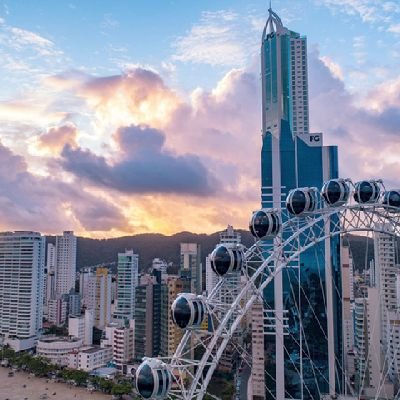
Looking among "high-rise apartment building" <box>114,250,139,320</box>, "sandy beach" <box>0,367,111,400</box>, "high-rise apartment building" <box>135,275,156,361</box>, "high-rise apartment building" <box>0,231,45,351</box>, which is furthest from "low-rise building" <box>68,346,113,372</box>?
"high-rise apartment building" <box>114,250,139,320</box>

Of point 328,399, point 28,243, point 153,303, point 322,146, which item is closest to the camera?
point 328,399

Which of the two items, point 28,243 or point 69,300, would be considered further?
point 69,300

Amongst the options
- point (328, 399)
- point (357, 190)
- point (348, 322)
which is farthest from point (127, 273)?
point (357, 190)

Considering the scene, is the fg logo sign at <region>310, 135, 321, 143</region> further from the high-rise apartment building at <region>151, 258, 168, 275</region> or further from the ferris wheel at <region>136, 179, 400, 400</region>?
the high-rise apartment building at <region>151, 258, 168, 275</region>

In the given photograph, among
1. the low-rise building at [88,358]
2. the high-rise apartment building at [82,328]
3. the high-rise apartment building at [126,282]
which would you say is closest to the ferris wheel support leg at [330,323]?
the low-rise building at [88,358]

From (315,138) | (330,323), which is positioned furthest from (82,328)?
(315,138)

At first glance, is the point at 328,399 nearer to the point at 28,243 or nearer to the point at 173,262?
the point at 28,243

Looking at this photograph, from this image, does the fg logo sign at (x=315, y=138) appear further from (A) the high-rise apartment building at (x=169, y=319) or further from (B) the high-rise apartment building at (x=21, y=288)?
(B) the high-rise apartment building at (x=21, y=288)
